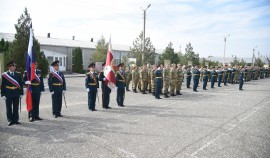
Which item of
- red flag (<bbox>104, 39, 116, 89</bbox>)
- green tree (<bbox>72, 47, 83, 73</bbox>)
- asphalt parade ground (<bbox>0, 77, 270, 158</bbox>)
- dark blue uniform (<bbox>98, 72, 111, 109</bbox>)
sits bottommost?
asphalt parade ground (<bbox>0, 77, 270, 158</bbox>)

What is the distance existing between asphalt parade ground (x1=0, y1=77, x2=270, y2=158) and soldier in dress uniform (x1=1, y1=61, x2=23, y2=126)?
13.7 inches

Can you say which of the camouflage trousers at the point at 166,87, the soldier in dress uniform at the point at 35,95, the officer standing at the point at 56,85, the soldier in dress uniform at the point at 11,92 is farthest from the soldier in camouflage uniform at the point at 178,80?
the soldier in dress uniform at the point at 11,92

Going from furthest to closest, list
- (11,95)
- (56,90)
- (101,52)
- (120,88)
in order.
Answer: (101,52) < (120,88) < (56,90) < (11,95)

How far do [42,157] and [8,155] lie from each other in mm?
700

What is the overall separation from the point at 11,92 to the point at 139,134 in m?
4.11

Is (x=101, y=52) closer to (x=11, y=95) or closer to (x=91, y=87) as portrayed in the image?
(x=91, y=87)

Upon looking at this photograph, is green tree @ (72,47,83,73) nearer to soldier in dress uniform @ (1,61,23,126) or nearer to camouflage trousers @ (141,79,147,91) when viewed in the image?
camouflage trousers @ (141,79,147,91)

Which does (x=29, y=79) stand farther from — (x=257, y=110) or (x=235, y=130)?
(x=257, y=110)

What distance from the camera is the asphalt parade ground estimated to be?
16.1ft

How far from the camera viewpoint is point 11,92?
279 inches

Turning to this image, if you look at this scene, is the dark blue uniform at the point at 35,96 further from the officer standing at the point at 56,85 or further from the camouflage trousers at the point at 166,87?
the camouflage trousers at the point at 166,87

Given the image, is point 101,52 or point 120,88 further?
point 101,52

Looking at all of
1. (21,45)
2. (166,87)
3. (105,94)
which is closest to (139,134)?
(105,94)

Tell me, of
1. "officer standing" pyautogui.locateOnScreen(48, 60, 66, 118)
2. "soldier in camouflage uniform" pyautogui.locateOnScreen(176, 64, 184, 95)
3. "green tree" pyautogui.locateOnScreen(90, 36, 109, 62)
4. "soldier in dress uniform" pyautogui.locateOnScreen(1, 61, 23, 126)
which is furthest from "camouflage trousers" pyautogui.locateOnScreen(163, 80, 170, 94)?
"green tree" pyautogui.locateOnScreen(90, 36, 109, 62)
